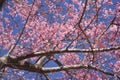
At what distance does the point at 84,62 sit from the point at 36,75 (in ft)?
7.28

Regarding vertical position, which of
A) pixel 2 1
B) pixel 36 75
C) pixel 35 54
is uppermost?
pixel 2 1

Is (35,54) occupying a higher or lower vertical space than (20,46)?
higher

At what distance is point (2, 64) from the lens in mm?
8938

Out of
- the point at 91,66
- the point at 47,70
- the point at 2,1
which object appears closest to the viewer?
the point at 2,1

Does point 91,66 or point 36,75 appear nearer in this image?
point 91,66

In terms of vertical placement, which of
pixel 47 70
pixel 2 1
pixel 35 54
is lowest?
pixel 47 70

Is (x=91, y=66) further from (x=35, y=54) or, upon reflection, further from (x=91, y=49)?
(x=35, y=54)

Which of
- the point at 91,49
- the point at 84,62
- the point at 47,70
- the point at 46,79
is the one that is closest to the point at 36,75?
the point at 46,79

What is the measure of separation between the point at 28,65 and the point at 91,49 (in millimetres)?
2183

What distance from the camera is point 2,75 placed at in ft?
27.0

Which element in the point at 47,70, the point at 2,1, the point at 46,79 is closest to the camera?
the point at 2,1

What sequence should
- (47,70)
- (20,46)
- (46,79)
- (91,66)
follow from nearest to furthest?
(91,66) → (47,70) → (46,79) → (20,46)

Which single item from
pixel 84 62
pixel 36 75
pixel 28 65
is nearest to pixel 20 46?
pixel 36 75

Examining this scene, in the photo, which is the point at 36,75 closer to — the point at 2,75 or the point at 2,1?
the point at 2,75
